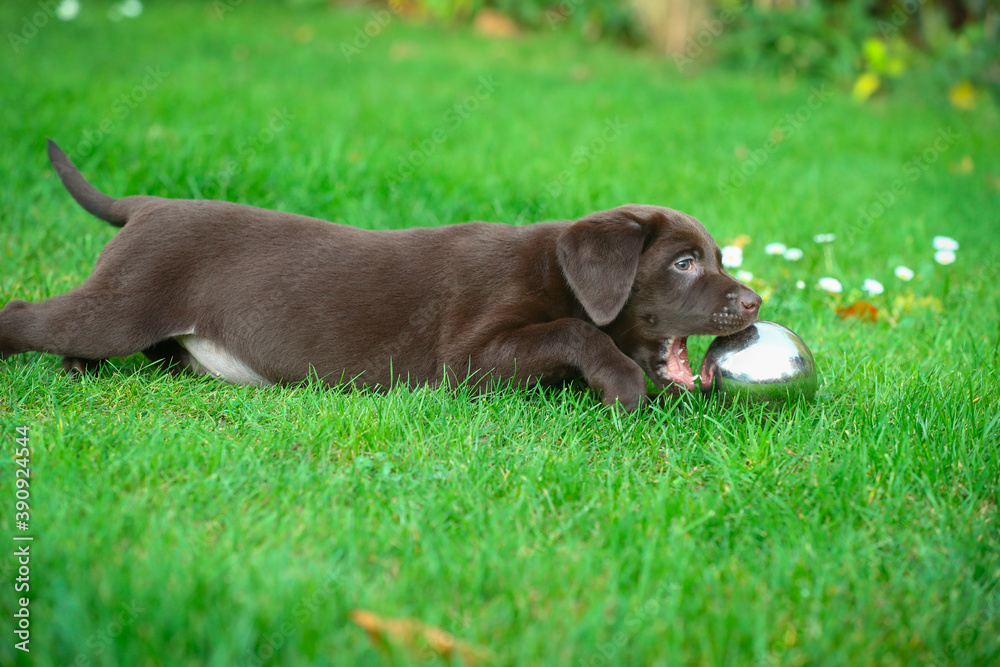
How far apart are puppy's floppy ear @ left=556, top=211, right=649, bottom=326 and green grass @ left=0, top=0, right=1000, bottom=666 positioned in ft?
1.22

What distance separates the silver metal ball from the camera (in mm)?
2855

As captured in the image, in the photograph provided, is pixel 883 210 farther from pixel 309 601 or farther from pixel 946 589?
pixel 309 601

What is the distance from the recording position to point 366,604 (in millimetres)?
1777

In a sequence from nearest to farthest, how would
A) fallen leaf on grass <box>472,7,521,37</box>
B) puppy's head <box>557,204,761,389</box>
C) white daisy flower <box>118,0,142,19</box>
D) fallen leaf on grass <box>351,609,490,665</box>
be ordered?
fallen leaf on grass <box>351,609,490,665</box>
puppy's head <box>557,204,761,389</box>
white daisy flower <box>118,0,142,19</box>
fallen leaf on grass <box>472,7,521,37</box>

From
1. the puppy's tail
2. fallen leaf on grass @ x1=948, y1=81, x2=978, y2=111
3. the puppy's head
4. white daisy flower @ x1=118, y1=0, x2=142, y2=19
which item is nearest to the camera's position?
the puppy's head

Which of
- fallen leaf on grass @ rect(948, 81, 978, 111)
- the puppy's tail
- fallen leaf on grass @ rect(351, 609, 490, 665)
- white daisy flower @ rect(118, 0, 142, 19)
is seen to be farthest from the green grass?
white daisy flower @ rect(118, 0, 142, 19)

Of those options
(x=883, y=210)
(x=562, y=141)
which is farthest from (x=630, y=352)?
(x=562, y=141)

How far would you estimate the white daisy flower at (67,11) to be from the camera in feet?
32.7

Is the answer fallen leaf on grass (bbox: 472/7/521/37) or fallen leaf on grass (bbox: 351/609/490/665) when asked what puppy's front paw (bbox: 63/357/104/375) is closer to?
fallen leaf on grass (bbox: 351/609/490/665)

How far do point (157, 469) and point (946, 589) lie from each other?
2.06m

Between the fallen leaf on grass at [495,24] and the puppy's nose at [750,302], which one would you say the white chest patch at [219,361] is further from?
the fallen leaf on grass at [495,24]

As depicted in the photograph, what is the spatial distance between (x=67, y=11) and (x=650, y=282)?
9.82 m

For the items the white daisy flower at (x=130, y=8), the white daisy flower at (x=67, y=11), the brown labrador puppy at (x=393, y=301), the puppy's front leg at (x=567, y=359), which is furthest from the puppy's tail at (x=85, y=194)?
the white daisy flower at (x=130, y=8)

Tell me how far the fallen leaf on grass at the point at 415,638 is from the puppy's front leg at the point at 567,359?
4.00 ft
